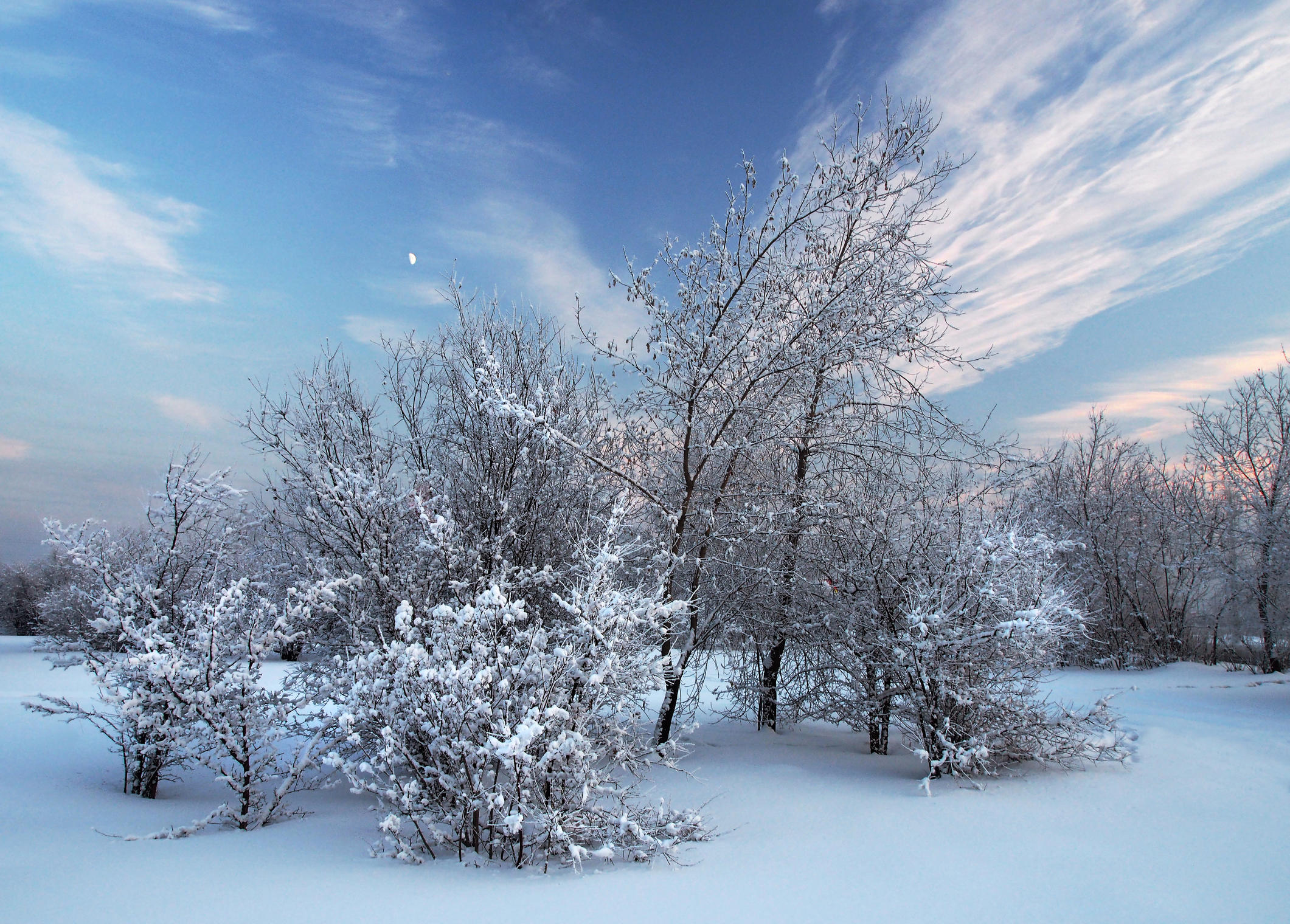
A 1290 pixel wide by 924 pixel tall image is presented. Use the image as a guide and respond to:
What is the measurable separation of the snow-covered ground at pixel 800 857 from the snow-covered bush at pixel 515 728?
0.74 feet

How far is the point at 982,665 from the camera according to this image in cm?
548

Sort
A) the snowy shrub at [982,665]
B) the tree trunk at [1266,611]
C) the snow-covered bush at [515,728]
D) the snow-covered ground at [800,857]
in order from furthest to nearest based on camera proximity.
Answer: the tree trunk at [1266,611] → the snowy shrub at [982,665] → the snow-covered bush at [515,728] → the snow-covered ground at [800,857]

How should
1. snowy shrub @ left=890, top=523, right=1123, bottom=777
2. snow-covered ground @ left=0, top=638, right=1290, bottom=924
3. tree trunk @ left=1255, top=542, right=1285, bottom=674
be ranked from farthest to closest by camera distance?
tree trunk @ left=1255, top=542, right=1285, bottom=674
snowy shrub @ left=890, top=523, right=1123, bottom=777
snow-covered ground @ left=0, top=638, right=1290, bottom=924

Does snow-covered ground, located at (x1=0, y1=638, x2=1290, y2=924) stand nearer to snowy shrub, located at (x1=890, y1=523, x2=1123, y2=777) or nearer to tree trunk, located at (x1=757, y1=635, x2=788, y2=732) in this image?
snowy shrub, located at (x1=890, y1=523, x2=1123, y2=777)

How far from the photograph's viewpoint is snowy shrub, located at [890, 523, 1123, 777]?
5312mm

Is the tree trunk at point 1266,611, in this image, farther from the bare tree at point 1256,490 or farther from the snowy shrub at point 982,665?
the snowy shrub at point 982,665

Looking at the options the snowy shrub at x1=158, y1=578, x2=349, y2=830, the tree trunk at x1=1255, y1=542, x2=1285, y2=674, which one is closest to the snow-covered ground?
the snowy shrub at x1=158, y1=578, x2=349, y2=830

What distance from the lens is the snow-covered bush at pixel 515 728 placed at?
402cm

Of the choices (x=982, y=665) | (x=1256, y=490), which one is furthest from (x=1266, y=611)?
(x=982, y=665)

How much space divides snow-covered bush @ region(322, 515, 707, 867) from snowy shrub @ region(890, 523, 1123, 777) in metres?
2.11

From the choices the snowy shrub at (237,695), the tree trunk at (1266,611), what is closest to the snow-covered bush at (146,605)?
the snowy shrub at (237,695)

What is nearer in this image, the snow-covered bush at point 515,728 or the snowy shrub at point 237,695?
the snow-covered bush at point 515,728

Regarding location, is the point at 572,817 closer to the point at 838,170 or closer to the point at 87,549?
the point at 87,549

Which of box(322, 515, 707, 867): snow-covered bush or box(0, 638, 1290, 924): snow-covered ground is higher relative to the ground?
box(322, 515, 707, 867): snow-covered bush
